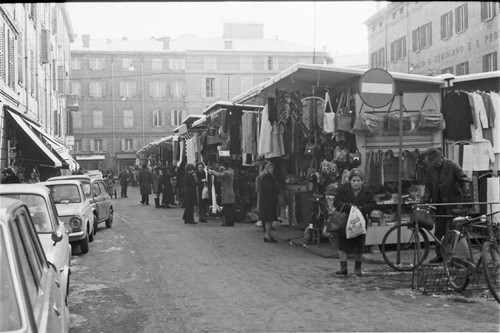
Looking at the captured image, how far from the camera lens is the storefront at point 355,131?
37.0 ft

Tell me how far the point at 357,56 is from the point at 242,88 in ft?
43.7

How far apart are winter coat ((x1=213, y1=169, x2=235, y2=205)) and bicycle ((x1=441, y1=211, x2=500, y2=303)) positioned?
9423mm

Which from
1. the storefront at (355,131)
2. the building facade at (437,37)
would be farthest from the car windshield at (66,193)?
the building facade at (437,37)

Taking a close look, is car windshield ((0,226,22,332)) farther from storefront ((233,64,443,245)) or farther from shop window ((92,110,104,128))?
shop window ((92,110,104,128))

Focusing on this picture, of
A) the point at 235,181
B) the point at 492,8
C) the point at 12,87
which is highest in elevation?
the point at 492,8

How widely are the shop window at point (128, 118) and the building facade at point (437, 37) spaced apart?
103 feet

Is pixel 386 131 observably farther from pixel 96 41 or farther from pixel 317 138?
pixel 96 41

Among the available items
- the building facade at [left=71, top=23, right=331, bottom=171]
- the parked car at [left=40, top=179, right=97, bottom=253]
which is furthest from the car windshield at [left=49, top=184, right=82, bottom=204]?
the building facade at [left=71, top=23, right=331, bottom=171]

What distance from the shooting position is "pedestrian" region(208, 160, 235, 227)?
16.4 m

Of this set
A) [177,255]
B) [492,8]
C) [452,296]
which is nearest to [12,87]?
[177,255]

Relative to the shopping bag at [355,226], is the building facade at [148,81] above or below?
above

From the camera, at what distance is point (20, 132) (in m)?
17.7

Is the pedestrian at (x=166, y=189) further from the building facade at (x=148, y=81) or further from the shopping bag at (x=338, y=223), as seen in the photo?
the building facade at (x=148, y=81)

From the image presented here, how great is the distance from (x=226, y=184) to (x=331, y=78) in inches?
220
